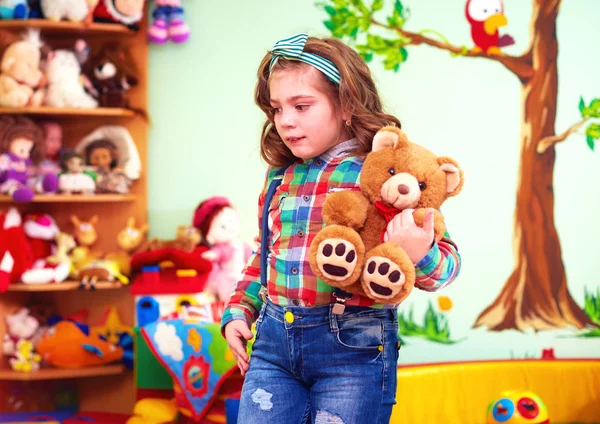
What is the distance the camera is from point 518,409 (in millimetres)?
2541

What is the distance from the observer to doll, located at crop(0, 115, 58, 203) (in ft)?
9.48

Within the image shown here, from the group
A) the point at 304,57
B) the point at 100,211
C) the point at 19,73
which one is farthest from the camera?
the point at 100,211

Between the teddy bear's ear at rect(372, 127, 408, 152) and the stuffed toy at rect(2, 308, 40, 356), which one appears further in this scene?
the stuffed toy at rect(2, 308, 40, 356)

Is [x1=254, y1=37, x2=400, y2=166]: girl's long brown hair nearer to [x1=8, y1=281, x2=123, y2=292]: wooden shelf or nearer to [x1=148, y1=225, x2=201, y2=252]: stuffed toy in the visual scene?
[x1=148, y1=225, x2=201, y2=252]: stuffed toy

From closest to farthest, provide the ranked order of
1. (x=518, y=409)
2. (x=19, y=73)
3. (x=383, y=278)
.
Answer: (x=383, y=278) → (x=518, y=409) → (x=19, y=73)

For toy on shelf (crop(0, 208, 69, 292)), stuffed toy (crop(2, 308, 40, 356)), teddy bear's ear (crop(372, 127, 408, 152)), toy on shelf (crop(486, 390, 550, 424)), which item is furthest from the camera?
stuffed toy (crop(2, 308, 40, 356))

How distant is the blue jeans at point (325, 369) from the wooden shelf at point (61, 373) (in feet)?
5.39

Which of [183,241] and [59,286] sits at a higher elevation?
[183,241]

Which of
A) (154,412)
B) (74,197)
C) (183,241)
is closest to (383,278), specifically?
(154,412)

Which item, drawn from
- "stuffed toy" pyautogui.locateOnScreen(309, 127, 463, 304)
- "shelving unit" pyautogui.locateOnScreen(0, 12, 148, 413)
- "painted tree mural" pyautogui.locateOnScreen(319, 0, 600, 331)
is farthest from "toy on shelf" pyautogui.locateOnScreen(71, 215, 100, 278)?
"stuffed toy" pyautogui.locateOnScreen(309, 127, 463, 304)

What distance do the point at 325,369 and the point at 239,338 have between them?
214mm

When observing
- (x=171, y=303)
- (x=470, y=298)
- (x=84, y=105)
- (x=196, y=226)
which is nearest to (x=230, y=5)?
(x=84, y=105)

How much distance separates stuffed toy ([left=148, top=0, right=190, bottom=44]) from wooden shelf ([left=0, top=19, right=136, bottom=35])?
92 millimetres

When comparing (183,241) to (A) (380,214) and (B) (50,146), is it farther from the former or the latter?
(A) (380,214)
